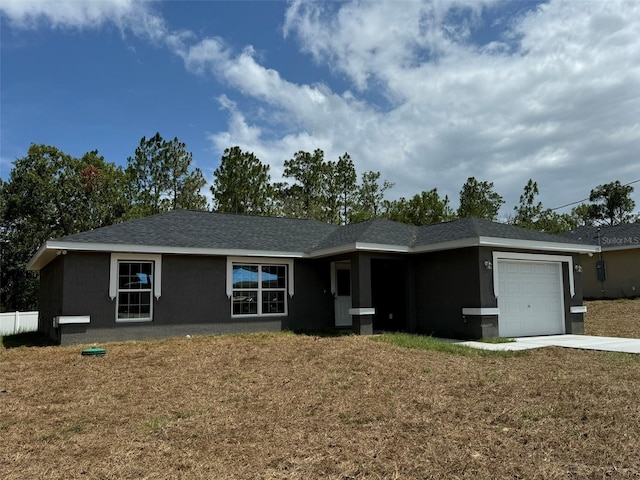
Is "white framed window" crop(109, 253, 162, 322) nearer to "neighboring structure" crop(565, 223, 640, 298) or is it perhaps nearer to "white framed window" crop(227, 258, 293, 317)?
"white framed window" crop(227, 258, 293, 317)

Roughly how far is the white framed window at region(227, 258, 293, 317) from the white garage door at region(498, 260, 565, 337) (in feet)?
21.5

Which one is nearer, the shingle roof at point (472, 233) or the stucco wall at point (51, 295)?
the stucco wall at point (51, 295)

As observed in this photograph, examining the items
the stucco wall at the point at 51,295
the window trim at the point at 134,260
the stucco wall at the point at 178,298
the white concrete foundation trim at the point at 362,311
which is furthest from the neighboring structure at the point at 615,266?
the stucco wall at the point at 51,295

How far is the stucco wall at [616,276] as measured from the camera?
23.4 meters

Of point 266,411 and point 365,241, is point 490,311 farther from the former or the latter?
point 266,411

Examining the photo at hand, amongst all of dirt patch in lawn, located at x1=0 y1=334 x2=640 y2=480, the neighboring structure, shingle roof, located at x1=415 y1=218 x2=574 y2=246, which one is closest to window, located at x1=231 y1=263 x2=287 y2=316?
shingle roof, located at x1=415 y1=218 x2=574 y2=246

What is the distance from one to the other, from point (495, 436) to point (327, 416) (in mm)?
1953

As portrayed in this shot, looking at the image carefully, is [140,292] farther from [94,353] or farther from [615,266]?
[615,266]

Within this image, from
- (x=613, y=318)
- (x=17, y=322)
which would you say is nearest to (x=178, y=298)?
(x=17, y=322)

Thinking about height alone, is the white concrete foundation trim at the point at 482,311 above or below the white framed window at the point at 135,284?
below

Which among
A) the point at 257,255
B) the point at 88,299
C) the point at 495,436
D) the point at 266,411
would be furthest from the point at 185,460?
the point at 257,255

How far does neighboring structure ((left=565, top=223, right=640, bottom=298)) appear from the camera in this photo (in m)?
23.4

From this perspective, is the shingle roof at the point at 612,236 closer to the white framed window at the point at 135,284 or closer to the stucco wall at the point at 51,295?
the white framed window at the point at 135,284

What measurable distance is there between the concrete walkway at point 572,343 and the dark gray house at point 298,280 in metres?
0.81
